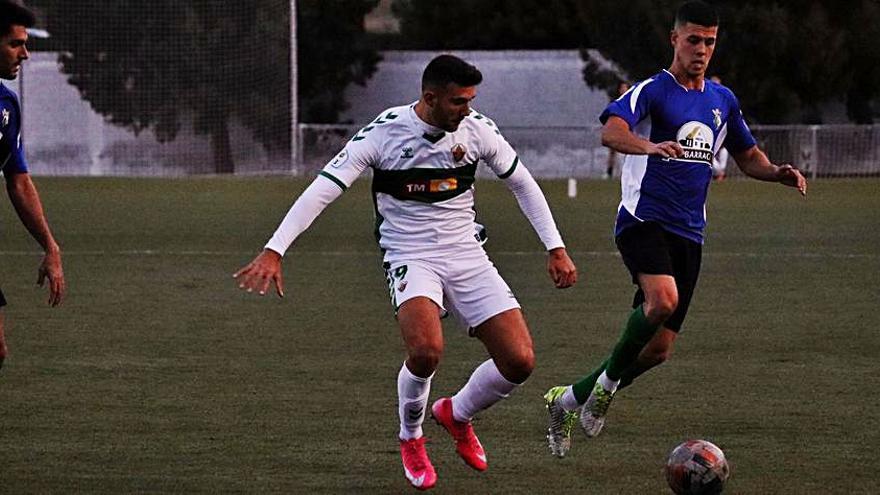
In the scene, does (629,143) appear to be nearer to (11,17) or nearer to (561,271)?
(561,271)

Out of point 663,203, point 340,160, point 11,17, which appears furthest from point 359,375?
point 11,17

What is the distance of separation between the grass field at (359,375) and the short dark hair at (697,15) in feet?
6.96

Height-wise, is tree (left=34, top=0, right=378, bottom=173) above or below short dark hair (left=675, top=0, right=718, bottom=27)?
below

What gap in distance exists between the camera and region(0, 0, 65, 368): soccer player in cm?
727

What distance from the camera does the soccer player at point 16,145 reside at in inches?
286

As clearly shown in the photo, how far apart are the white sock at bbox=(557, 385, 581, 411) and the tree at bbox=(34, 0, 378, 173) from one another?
31661 millimetres

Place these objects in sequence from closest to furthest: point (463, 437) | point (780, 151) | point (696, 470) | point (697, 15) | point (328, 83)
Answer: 1. point (696, 470)
2. point (463, 437)
3. point (697, 15)
4. point (780, 151)
5. point (328, 83)

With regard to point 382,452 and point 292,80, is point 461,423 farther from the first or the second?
point 292,80

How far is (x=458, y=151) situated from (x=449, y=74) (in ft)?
1.37

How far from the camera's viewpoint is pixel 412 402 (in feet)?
25.0

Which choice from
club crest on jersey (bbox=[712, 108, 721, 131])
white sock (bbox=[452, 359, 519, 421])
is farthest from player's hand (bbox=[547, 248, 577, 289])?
club crest on jersey (bbox=[712, 108, 721, 131])

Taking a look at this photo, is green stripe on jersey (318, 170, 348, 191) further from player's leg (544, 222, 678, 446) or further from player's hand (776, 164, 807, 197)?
player's hand (776, 164, 807, 197)

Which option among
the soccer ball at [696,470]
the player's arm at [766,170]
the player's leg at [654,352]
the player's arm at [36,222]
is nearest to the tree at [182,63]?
the player's arm at [766,170]

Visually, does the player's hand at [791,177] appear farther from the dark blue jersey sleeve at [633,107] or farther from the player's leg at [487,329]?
the player's leg at [487,329]
